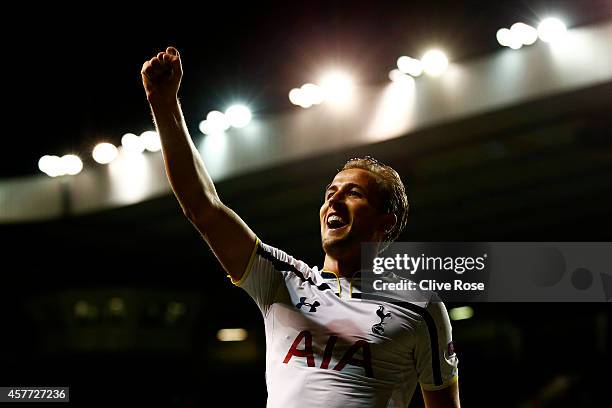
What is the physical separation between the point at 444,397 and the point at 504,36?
4.62m

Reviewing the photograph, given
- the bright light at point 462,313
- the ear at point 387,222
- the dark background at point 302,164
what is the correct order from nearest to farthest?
the ear at point 387,222, the dark background at point 302,164, the bright light at point 462,313

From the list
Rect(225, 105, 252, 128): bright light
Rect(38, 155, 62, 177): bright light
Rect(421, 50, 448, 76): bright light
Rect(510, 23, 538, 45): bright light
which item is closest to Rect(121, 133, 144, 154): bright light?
Rect(38, 155, 62, 177): bright light

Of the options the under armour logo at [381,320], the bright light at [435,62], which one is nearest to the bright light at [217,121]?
the bright light at [435,62]

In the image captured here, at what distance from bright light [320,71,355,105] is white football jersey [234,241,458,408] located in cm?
513

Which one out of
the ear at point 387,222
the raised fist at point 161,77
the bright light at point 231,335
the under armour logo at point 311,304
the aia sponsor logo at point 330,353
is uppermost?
the bright light at point 231,335

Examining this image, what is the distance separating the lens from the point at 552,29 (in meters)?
5.98

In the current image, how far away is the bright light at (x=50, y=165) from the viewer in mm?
8492

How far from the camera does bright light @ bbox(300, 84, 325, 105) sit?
7285 millimetres

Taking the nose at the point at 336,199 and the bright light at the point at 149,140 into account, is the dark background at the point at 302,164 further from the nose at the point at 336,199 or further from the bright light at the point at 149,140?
the nose at the point at 336,199

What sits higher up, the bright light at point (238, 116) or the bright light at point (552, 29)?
the bright light at point (238, 116)

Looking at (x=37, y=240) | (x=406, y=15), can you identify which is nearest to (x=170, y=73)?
(x=406, y=15)

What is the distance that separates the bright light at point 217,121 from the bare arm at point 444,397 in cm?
595

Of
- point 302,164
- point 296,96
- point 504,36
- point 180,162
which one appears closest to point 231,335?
point 302,164

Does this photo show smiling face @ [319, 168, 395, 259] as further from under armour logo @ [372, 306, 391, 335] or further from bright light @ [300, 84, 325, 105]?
bright light @ [300, 84, 325, 105]
